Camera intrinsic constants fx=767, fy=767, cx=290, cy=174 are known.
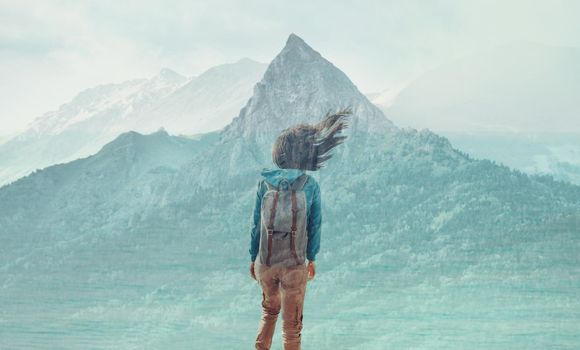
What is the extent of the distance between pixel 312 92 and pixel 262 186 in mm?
115119

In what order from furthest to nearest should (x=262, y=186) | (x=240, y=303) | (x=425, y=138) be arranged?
(x=425, y=138), (x=240, y=303), (x=262, y=186)

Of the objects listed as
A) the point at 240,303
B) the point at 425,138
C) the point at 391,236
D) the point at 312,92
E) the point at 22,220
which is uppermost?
the point at 312,92

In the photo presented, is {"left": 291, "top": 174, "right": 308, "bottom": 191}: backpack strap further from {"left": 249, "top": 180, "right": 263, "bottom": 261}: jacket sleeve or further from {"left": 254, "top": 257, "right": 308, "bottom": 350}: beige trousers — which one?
{"left": 254, "top": 257, "right": 308, "bottom": 350}: beige trousers

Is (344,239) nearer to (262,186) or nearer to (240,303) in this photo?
(240,303)

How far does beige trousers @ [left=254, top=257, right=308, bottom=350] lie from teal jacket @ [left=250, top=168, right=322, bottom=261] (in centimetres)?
20

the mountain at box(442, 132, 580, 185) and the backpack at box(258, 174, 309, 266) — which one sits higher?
the mountain at box(442, 132, 580, 185)

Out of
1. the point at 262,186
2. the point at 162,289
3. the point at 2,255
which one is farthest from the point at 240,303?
the point at 262,186

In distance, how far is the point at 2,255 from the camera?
358ft

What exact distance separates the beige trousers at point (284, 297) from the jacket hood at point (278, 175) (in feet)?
2.41

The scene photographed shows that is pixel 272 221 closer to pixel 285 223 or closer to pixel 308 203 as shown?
pixel 285 223

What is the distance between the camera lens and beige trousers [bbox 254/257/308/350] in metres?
6.75

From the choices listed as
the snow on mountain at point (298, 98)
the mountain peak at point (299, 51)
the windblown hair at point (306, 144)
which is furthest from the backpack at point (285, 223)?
the mountain peak at point (299, 51)

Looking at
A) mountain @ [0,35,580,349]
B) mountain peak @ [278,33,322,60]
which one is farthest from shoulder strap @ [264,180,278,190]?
mountain peak @ [278,33,322,60]

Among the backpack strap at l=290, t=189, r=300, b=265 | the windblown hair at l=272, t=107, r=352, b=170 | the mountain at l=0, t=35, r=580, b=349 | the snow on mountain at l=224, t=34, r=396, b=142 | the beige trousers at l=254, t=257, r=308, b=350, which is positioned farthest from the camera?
the snow on mountain at l=224, t=34, r=396, b=142
